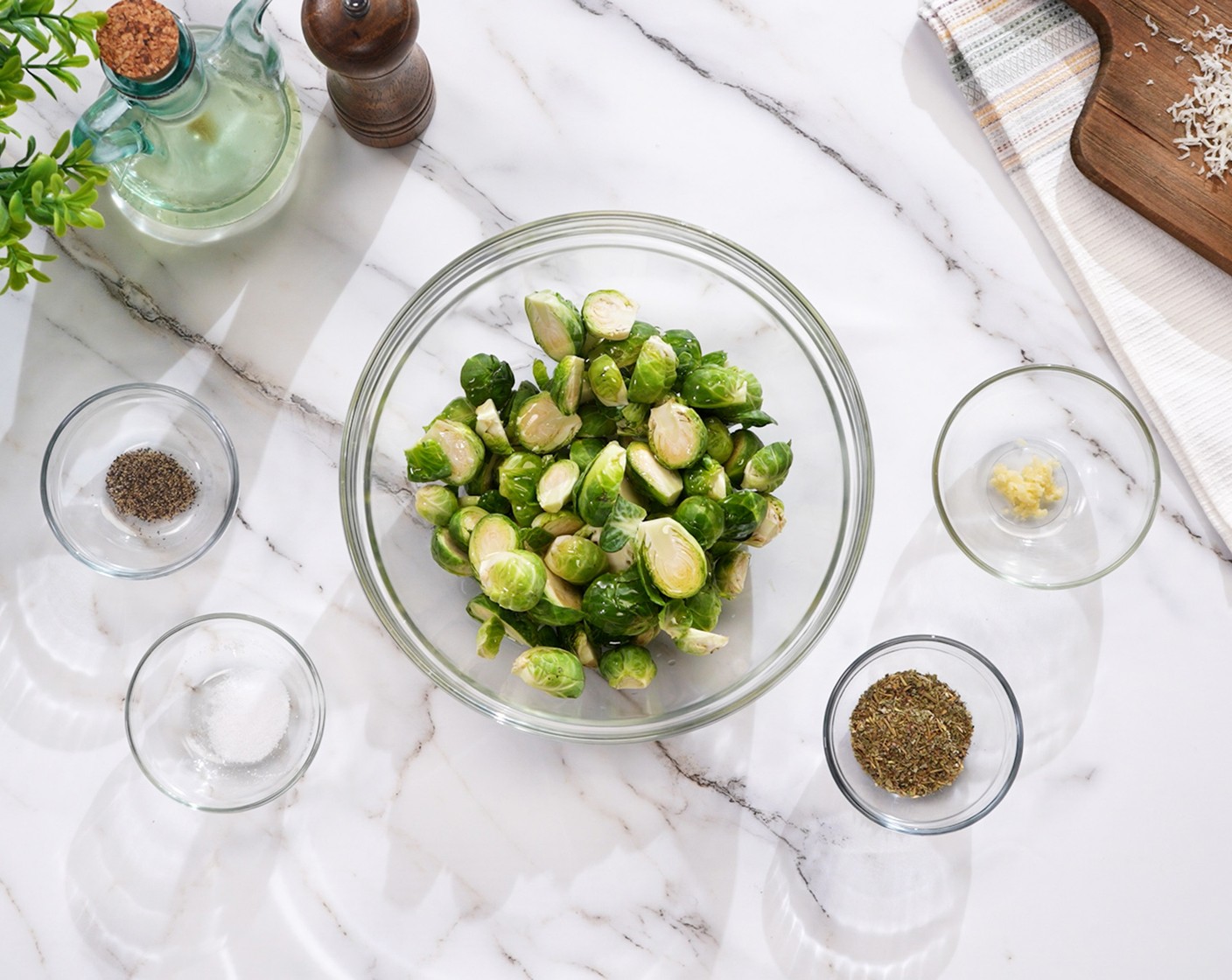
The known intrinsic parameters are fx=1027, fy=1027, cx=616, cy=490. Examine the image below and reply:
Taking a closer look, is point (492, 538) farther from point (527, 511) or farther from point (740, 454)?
point (740, 454)

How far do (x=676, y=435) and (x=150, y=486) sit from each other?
3.20 ft

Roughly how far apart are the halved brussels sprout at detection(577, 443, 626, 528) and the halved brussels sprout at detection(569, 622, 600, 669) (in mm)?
207

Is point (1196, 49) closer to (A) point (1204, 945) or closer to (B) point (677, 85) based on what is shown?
(B) point (677, 85)

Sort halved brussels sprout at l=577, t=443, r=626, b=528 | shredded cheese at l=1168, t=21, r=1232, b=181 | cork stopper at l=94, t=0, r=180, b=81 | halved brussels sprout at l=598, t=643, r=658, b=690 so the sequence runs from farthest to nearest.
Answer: shredded cheese at l=1168, t=21, r=1232, b=181
halved brussels sprout at l=598, t=643, r=658, b=690
halved brussels sprout at l=577, t=443, r=626, b=528
cork stopper at l=94, t=0, r=180, b=81

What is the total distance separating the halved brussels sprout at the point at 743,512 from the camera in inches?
60.9

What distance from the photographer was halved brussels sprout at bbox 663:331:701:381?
1.62 m

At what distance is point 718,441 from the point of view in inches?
64.1

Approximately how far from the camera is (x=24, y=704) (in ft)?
6.05

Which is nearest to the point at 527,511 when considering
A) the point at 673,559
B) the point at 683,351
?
the point at 673,559

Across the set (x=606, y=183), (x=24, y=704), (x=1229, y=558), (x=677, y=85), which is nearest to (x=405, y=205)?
(x=606, y=183)

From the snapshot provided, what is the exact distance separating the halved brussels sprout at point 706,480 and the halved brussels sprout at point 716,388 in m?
0.09

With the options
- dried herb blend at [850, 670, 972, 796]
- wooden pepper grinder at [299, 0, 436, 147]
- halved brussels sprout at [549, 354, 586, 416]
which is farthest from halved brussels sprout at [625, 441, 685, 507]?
wooden pepper grinder at [299, 0, 436, 147]

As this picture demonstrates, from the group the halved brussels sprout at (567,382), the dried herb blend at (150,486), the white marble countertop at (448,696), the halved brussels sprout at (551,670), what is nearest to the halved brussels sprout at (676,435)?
the halved brussels sprout at (567,382)

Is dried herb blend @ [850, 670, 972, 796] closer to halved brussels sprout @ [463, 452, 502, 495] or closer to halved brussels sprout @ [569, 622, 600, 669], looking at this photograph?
halved brussels sprout @ [569, 622, 600, 669]
